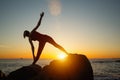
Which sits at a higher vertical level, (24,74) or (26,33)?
(26,33)

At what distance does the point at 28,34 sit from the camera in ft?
38.3

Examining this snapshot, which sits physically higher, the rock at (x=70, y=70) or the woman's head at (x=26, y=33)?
the woman's head at (x=26, y=33)

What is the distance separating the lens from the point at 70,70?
923cm

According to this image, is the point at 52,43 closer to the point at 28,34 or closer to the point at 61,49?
the point at 61,49

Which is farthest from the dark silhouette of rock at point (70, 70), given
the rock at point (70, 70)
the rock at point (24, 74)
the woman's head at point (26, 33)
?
the woman's head at point (26, 33)

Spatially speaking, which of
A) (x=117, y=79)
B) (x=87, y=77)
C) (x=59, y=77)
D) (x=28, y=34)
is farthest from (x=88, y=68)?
(x=117, y=79)

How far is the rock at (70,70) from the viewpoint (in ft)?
30.0

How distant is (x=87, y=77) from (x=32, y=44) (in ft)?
13.9

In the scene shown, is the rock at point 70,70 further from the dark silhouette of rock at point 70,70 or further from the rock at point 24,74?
the rock at point 24,74

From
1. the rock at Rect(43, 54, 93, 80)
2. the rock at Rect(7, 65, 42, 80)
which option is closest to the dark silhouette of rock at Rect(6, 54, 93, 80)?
the rock at Rect(43, 54, 93, 80)

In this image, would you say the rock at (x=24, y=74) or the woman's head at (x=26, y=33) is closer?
the rock at (x=24, y=74)

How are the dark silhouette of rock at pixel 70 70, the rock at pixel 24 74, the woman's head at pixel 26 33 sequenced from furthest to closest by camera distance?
the woman's head at pixel 26 33, the rock at pixel 24 74, the dark silhouette of rock at pixel 70 70

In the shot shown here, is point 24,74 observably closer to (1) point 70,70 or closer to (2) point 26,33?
(2) point 26,33

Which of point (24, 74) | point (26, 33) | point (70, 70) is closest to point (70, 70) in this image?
point (70, 70)
